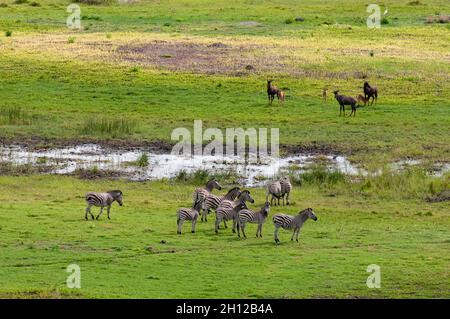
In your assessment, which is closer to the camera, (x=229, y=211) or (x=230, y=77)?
(x=229, y=211)

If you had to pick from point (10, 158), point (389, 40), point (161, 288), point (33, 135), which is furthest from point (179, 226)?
point (389, 40)

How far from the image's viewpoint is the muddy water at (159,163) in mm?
31750

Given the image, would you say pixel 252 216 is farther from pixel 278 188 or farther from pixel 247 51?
pixel 247 51

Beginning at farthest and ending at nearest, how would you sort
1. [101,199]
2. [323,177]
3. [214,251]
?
[323,177], [101,199], [214,251]

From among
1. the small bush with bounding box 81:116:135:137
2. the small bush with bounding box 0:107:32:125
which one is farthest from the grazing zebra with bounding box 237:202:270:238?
the small bush with bounding box 0:107:32:125

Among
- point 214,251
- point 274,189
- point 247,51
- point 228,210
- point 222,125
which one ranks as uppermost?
point 247,51

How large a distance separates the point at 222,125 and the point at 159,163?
5.75 metres

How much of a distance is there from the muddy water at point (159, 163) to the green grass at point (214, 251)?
2827 millimetres

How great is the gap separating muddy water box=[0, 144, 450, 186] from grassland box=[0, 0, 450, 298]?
0.98 m

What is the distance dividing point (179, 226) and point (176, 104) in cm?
1769

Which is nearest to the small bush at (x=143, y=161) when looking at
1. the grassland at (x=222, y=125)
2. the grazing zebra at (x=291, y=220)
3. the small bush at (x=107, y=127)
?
the grassland at (x=222, y=125)

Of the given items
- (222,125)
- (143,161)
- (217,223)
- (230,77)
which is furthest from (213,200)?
(230,77)

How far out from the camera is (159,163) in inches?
1297
